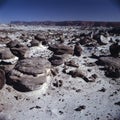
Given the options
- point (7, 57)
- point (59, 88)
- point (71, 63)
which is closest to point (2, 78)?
point (59, 88)

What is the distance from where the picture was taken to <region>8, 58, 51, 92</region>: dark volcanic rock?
9.83 m

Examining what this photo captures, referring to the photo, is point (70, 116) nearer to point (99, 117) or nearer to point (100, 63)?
point (99, 117)

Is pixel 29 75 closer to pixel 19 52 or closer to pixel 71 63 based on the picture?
pixel 71 63

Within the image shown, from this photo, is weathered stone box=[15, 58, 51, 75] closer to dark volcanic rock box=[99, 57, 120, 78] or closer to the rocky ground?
the rocky ground

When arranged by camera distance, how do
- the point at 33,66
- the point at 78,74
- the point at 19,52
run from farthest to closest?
the point at 19,52, the point at 78,74, the point at 33,66

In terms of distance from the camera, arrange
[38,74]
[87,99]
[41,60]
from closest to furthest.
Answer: [87,99] < [38,74] < [41,60]

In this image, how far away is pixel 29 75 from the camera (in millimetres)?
10219

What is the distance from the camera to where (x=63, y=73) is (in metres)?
11.6

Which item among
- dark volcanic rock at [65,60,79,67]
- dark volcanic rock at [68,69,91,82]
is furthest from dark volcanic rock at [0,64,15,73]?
dark volcanic rock at [65,60,79,67]

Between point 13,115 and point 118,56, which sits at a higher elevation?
point 118,56

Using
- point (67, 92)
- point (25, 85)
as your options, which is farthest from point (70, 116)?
point (25, 85)

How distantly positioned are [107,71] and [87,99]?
8.86 ft

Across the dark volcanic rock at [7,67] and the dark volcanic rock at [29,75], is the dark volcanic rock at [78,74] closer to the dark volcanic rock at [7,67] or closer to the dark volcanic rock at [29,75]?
the dark volcanic rock at [29,75]

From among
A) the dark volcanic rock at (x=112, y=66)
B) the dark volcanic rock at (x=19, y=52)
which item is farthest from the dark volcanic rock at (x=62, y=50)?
the dark volcanic rock at (x=112, y=66)
